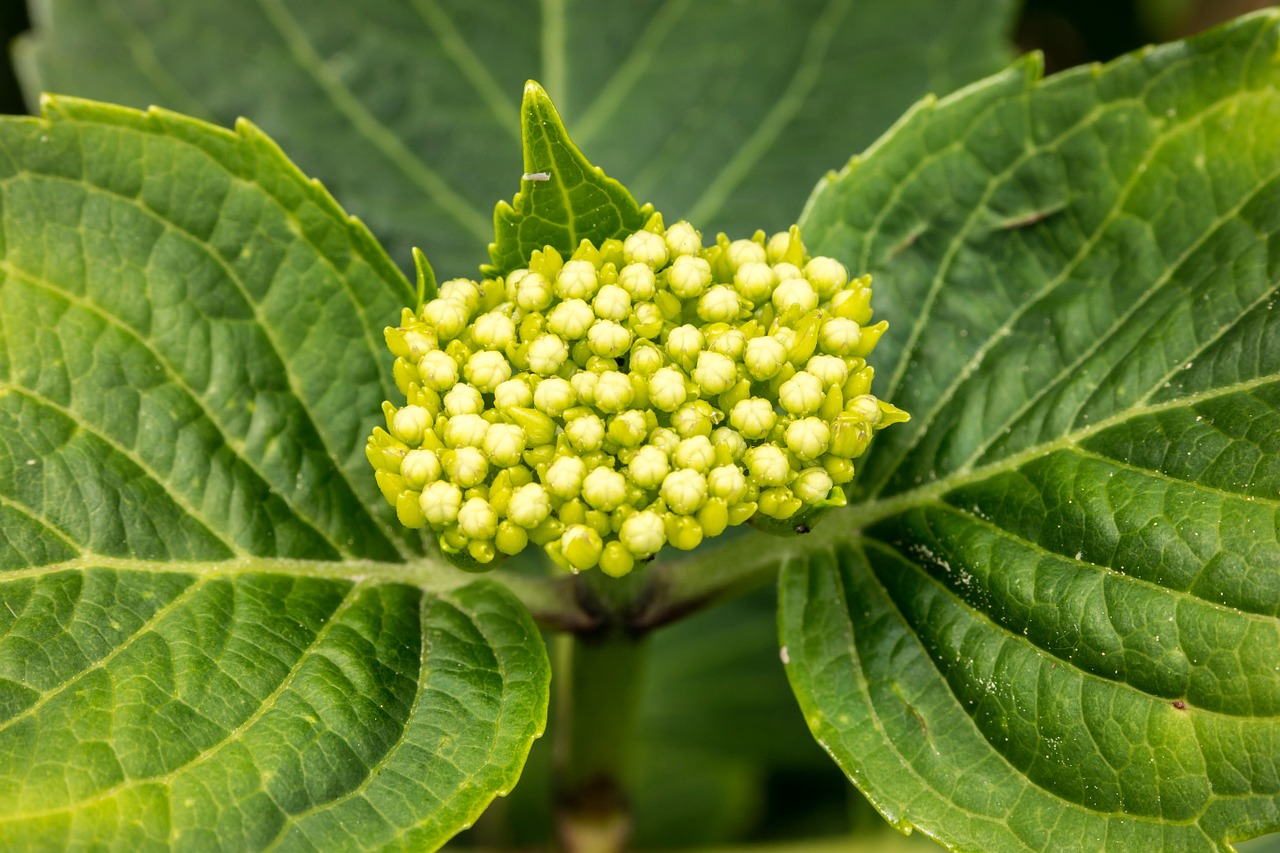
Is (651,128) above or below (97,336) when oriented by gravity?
above

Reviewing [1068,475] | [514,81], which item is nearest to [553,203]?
[1068,475]

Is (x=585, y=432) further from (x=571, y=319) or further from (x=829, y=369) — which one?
(x=829, y=369)

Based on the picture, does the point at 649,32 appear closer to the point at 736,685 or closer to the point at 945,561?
A: the point at 945,561

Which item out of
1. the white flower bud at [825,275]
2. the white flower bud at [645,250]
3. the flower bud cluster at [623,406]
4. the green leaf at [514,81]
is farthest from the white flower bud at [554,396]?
the green leaf at [514,81]

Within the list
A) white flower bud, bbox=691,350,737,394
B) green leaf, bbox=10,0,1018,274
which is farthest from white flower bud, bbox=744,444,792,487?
green leaf, bbox=10,0,1018,274

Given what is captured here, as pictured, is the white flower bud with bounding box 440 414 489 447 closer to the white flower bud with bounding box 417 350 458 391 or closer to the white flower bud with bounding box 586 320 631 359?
the white flower bud with bounding box 417 350 458 391

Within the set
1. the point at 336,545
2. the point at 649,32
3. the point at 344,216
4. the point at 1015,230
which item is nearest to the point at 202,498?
the point at 336,545
